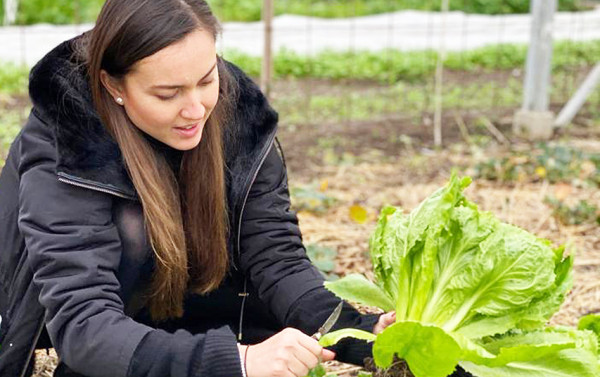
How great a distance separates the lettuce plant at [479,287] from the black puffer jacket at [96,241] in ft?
0.76

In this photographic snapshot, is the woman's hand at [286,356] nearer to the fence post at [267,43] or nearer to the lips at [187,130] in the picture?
the lips at [187,130]

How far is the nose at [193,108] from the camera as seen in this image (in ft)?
7.54

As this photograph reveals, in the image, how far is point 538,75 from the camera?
6.69 metres

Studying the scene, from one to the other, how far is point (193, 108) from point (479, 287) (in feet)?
2.59

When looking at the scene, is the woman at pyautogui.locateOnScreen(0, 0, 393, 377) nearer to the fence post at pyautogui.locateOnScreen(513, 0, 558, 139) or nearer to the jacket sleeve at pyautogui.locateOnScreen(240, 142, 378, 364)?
the jacket sleeve at pyautogui.locateOnScreen(240, 142, 378, 364)

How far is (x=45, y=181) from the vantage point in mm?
2332

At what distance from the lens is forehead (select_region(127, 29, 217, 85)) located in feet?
7.38

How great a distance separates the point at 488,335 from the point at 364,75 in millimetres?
7414

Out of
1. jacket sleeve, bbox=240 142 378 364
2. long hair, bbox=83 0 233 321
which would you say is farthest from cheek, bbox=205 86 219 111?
jacket sleeve, bbox=240 142 378 364

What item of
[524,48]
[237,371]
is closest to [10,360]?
[237,371]

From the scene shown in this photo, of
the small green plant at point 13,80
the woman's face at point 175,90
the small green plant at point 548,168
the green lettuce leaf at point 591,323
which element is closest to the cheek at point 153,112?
the woman's face at point 175,90

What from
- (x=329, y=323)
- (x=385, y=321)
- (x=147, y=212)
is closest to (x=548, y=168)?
(x=385, y=321)

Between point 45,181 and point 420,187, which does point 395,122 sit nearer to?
point 420,187

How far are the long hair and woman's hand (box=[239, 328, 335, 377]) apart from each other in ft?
1.42
